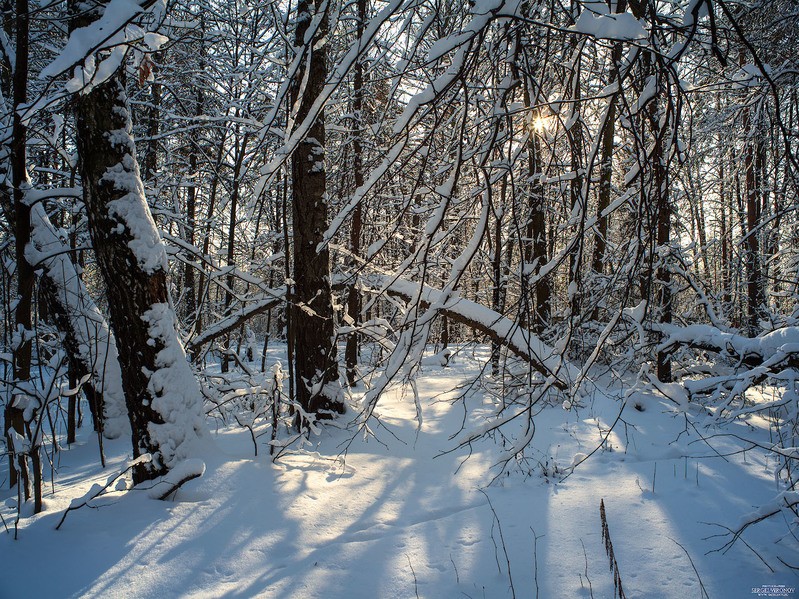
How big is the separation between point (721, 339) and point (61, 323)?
293 inches

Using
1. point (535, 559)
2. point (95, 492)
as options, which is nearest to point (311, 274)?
point (95, 492)

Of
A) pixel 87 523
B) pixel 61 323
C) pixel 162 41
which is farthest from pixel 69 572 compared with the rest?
pixel 61 323

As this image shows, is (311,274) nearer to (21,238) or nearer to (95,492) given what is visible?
(21,238)

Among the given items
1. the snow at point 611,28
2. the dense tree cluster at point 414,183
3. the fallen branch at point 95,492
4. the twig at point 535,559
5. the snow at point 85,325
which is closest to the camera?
the snow at point 611,28

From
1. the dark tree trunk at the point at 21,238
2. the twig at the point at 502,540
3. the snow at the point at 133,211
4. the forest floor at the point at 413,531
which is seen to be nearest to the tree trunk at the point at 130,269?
the snow at the point at 133,211

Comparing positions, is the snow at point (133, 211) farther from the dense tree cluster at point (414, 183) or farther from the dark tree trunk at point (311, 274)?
the dark tree trunk at point (311, 274)

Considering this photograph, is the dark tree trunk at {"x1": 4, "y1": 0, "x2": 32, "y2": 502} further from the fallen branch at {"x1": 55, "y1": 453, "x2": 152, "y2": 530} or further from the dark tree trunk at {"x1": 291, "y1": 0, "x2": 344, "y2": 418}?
the dark tree trunk at {"x1": 291, "y1": 0, "x2": 344, "y2": 418}

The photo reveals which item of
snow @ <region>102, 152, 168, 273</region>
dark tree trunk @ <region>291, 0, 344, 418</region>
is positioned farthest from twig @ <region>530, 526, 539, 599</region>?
snow @ <region>102, 152, 168, 273</region>

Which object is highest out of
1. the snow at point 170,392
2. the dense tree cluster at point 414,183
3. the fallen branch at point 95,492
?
the dense tree cluster at point 414,183

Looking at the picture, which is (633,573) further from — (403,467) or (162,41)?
(162,41)

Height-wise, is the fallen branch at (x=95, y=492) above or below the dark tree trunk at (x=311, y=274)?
below

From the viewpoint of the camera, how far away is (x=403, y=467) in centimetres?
440

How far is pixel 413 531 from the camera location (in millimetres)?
3230

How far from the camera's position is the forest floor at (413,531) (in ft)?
8.27
